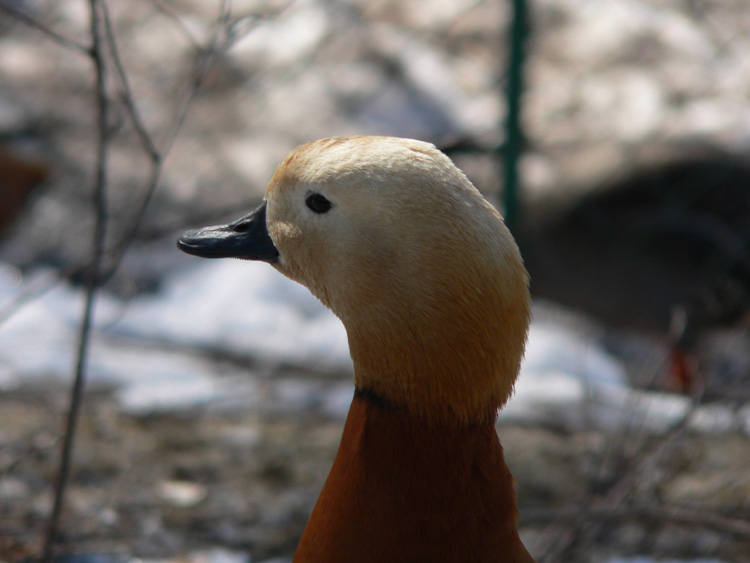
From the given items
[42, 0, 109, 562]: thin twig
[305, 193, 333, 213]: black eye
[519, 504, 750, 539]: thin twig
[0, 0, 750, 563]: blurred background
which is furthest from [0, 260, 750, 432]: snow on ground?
[305, 193, 333, 213]: black eye

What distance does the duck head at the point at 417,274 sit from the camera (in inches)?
43.8

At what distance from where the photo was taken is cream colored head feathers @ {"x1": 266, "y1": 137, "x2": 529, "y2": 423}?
3.65ft

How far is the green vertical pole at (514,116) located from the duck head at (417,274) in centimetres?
234

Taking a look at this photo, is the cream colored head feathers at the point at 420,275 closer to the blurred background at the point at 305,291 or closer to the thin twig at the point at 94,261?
the thin twig at the point at 94,261

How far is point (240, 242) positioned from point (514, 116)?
2363 mm

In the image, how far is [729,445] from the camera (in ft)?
9.01

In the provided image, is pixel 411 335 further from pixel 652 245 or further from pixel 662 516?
pixel 652 245

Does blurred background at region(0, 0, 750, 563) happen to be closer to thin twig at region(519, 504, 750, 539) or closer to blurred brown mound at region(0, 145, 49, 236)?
blurred brown mound at region(0, 145, 49, 236)

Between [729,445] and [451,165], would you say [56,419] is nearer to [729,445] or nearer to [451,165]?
[451,165]

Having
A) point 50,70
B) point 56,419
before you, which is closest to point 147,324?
point 56,419

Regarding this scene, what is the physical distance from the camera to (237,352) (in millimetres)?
3393

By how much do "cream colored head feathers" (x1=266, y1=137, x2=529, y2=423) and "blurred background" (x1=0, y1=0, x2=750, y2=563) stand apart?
89 cm

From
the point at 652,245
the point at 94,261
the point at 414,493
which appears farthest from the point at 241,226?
the point at 652,245

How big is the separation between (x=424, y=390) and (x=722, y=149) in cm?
305
